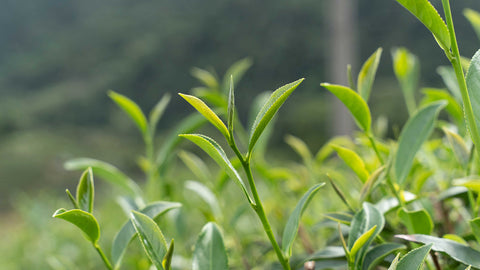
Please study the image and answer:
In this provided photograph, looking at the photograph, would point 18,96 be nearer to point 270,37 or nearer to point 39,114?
point 39,114

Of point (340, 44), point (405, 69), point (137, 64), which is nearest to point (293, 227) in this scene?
point (405, 69)

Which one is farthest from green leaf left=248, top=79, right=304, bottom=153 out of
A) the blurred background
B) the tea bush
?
the blurred background

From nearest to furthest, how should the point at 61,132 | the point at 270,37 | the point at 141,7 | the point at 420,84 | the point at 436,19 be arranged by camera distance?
the point at 436,19 < the point at 420,84 < the point at 270,37 < the point at 61,132 < the point at 141,7

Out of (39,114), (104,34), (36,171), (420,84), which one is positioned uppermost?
(104,34)

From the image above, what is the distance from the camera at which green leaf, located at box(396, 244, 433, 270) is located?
0.73 ft

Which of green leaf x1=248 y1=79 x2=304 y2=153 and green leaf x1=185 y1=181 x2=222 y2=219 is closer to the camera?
Result: green leaf x1=248 y1=79 x2=304 y2=153

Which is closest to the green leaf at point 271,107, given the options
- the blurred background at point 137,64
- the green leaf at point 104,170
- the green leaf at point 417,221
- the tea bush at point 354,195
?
the tea bush at point 354,195

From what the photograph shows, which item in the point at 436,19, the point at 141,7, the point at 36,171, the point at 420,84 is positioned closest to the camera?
the point at 436,19

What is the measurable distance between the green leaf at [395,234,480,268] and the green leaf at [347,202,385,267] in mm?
24

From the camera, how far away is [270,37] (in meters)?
6.71

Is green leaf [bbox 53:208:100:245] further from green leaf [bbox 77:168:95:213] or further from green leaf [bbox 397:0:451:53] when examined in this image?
green leaf [bbox 397:0:451:53]

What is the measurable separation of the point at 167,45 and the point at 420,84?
4.20 m

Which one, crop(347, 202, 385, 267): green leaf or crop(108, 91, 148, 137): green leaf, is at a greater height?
crop(108, 91, 148, 137): green leaf

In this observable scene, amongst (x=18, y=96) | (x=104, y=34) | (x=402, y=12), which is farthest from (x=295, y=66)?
(x=18, y=96)
